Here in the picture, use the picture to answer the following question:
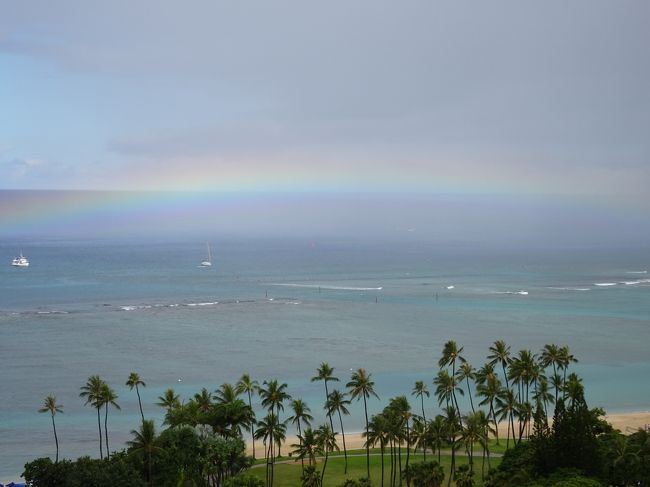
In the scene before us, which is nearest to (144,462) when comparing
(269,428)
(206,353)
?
(269,428)

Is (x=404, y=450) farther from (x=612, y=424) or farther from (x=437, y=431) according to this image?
(x=612, y=424)

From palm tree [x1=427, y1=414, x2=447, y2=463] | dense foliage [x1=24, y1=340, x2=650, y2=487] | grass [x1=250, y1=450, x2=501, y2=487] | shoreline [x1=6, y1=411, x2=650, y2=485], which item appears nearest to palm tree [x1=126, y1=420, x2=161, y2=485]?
dense foliage [x1=24, y1=340, x2=650, y2=487]

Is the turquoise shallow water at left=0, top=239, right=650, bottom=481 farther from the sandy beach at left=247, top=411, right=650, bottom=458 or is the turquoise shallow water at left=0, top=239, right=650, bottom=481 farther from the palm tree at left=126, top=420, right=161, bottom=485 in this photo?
the palm tree at left=126, top=420, right=161, bottom=485

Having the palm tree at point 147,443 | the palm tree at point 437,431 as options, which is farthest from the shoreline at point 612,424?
the palm tree at point 147,443

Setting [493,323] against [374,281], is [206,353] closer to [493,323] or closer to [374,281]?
[493,323]

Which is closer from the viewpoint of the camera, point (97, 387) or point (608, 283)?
point (97, 387)

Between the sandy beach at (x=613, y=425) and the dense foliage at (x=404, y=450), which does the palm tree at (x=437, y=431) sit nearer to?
the dense foliage at (x=404, y=450)
